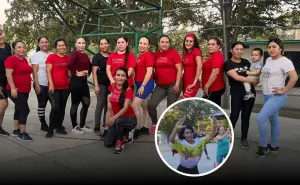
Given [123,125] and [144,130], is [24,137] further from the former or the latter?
[144,130]

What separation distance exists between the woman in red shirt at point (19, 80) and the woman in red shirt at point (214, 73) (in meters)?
2.69

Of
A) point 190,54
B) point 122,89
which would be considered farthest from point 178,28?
point 122,89

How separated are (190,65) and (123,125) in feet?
4.58

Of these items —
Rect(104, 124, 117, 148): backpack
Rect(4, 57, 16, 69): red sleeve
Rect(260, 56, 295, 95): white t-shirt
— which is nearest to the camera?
Rect(260, 56, 295, 95): white t-shirt

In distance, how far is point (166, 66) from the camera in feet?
16.1

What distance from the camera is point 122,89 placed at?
4.39 meters

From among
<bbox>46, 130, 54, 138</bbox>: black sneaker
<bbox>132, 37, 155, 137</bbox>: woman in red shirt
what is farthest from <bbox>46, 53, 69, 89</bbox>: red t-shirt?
<bbox>132, 37, 155, 137</bbox>: woman in red shirt

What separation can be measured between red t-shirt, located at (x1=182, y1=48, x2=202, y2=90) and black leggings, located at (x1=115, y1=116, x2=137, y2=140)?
3.66ft

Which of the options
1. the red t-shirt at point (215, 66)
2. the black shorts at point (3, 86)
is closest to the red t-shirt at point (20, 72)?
the black shorts at point (3, 86)

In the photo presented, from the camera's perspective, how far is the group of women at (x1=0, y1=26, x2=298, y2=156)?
13.7ft

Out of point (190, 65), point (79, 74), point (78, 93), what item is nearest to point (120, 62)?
point (79, 74)

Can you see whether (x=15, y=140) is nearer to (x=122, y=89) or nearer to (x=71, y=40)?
(x=122, y=89)

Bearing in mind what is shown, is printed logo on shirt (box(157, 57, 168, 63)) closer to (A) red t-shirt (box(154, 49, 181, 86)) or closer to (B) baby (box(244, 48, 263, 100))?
(A) red t-shirt (box(154, 49, 181, 86))

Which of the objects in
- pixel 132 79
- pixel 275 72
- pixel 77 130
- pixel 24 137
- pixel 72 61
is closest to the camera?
pixel 275 72
